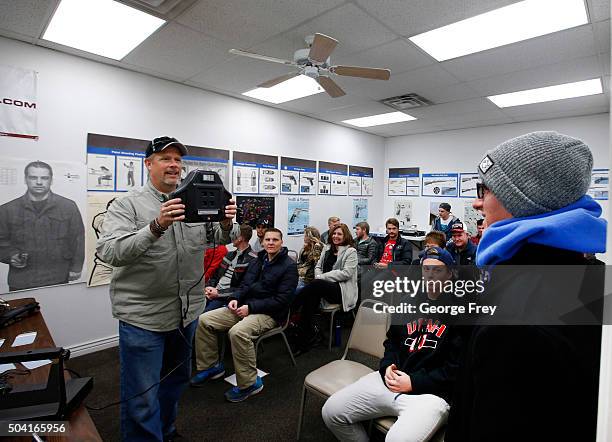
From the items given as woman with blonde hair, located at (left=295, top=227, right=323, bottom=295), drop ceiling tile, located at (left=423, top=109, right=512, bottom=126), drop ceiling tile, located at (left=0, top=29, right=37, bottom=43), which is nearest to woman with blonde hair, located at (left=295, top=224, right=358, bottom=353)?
woman with blonde hair, located at (left=295, top=227, right=323, bottom=295)

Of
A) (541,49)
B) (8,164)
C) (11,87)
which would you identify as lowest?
(8,164)

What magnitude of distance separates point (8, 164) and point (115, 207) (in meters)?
1.89

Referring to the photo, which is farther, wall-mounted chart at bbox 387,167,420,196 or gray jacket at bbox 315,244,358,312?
wall-mounted chart at bbox 387,167,420,196

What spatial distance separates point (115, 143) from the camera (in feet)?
10.3

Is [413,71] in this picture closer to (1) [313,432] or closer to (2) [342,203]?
(2) [342,203]

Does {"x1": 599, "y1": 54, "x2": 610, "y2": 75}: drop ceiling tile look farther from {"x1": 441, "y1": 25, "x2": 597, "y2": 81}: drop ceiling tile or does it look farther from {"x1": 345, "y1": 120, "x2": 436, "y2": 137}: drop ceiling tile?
{"x1": 345, "y1": 120, "x2": 436, "y2": 137}: drop ceiling tile

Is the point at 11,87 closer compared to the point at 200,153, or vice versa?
the point at 11,87

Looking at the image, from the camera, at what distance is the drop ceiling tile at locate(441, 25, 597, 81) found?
7.88 feet

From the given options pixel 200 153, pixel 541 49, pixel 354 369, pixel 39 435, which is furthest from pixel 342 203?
pixel 39 435

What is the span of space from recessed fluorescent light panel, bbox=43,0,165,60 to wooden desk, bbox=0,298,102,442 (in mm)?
1962

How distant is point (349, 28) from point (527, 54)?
5.06 feet

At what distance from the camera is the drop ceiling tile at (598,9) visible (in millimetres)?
1954

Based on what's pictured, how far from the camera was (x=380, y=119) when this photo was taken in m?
5.09

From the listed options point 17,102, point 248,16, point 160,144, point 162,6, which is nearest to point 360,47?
point 248,16
